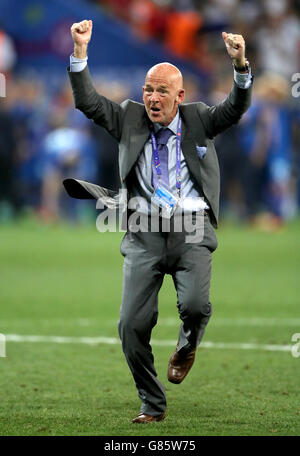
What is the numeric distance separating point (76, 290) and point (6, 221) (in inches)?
393

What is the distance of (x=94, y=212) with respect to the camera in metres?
25.1

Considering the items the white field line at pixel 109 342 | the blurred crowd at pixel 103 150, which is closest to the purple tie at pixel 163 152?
the white field line at pixel 109 342

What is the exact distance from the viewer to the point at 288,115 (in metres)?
24.4

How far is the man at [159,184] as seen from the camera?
7043 mm

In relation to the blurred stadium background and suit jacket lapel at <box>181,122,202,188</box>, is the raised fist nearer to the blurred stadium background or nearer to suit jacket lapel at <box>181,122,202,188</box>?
suit jacket lapel at <box>181,122,202,188</box>

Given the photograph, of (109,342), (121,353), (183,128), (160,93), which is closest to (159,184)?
(183,128)

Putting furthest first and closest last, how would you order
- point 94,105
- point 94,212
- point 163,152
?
point 94,212 < point 163,152 < point 94,105

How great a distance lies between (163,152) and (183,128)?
0.70 ft

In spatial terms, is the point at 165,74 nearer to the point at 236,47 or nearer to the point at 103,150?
the point at 236,47

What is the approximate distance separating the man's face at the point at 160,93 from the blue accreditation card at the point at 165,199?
0.45 meters

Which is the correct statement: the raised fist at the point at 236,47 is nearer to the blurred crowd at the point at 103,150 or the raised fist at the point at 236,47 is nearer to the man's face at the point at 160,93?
the man's face at the point at 160,93

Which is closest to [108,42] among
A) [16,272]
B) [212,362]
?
[16,272]

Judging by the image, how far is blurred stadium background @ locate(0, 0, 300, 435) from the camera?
8016 millimetres
